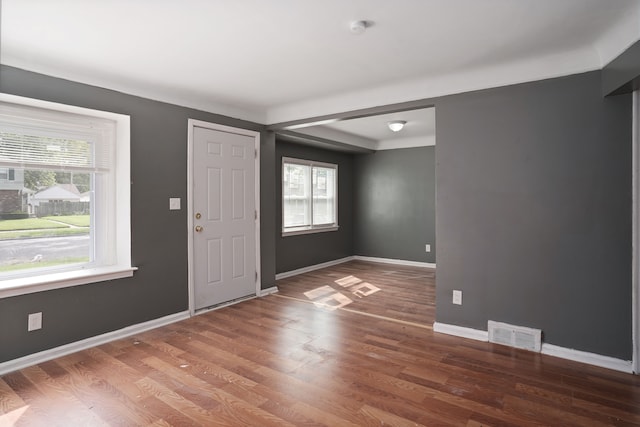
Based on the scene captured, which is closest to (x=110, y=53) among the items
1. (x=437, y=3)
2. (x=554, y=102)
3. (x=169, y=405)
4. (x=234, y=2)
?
(x=234, y=2)

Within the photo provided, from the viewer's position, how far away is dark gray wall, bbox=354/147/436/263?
672 centimetres

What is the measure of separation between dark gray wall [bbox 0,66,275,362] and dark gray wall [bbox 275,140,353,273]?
1848mm

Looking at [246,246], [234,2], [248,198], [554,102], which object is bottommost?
[246,246]

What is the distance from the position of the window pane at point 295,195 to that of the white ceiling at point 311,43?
242 centimetres

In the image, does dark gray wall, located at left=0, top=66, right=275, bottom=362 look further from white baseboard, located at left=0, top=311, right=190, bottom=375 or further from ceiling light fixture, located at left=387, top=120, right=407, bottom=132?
ceiling light fixture, located at left=387, top=120, right=407, bottom=132

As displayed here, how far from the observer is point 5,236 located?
287cm

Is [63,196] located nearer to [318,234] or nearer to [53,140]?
[53,140]

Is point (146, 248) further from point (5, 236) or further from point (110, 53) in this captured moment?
point (110, 53)

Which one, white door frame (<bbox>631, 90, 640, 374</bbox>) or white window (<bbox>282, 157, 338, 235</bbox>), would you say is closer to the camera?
white door frame (<bbox>631, 90, 640, 374</bbox>)

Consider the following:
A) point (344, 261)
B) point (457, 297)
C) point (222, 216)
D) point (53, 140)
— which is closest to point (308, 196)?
point (344, 261)

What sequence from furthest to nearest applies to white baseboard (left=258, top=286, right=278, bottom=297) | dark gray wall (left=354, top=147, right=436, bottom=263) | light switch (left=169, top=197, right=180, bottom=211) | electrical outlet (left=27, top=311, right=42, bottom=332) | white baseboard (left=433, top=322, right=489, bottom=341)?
dark gray wall (left=354, top=147, right=436, bottom=263), white baseboard (left=258, top=286, right=278, bottom=297), light switch (left=169, top=197, right=180, bottom=211), white baseboard (left=433, top=322, right=489, bottom=341), electrical outlet (left=27, top=311, right=42, bottom=332)

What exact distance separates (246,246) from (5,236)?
7.60ft

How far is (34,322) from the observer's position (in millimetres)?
2854

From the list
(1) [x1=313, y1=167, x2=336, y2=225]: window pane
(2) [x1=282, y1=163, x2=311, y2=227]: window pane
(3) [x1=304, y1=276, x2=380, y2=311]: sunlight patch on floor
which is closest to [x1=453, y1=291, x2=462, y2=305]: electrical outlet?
(3) [x1=304, y1=276, x2=380, y2=311]: sunlight patch on floor
